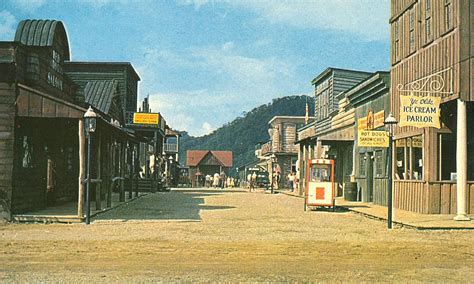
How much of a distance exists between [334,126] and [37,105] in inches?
904

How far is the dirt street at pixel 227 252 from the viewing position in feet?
29.0

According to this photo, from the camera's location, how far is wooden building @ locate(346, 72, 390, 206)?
25.7 m

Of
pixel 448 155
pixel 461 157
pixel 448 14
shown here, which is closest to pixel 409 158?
pixel 448 155

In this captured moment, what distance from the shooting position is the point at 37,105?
667 inches

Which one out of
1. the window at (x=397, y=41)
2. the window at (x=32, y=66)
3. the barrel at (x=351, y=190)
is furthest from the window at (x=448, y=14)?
the window at (x=32, y=66)

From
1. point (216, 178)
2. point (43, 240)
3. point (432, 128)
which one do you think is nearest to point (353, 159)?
point (432, 128)

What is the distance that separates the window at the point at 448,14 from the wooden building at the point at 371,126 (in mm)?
5651

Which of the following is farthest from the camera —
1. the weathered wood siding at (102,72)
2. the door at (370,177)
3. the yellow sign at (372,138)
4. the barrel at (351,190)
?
the weathered wood siding at (102,72)

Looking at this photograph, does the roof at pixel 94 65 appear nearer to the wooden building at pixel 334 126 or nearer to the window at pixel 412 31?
the wooden building at pixel 334 126

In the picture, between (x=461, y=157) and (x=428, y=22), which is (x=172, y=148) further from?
(x=461, y=157)

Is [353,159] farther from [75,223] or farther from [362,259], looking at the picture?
[362,259]

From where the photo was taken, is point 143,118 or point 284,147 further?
point 284,147

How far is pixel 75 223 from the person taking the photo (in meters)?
16.7

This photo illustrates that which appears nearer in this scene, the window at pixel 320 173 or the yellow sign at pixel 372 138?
the yellow sign at pixel 372 138
